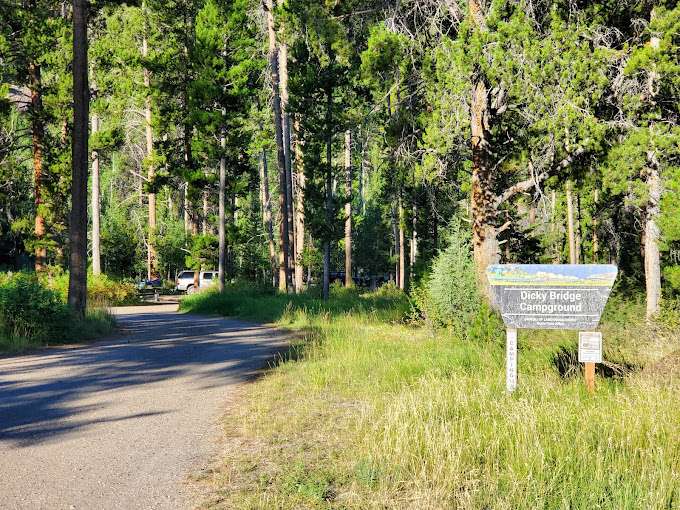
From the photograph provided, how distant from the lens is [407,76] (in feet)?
46.3

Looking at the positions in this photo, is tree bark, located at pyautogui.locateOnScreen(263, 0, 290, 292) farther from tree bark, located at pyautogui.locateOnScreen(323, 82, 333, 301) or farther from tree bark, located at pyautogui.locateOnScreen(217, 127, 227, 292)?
tree bark, located at pyautogui.locateOnScreen(217, 127, 227, 292)

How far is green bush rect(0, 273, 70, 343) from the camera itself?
12125mm

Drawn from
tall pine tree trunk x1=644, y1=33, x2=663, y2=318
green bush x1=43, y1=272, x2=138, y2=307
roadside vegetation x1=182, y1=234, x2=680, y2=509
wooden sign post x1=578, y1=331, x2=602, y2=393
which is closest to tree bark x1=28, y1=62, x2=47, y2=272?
green bush x1=43, y1=272, x2=138, y2=307

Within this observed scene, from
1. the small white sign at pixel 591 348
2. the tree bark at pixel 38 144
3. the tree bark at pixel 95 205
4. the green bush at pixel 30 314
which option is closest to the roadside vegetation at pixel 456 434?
the small white sign at pixel 591 348

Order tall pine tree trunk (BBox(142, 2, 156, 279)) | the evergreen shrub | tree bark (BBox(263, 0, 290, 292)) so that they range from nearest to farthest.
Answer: the evergreen shrub
tree bark (BBox(263, 0, 290, 292))
tall pine tree trunk (BBox(142, 2, 156, 279))

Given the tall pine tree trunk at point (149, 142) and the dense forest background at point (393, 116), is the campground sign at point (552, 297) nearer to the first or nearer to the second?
the dense forest background at point (393, 116)

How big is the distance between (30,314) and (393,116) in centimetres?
953

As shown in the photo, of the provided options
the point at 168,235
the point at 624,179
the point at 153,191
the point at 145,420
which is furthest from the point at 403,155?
the point at 168,235

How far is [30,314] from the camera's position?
40.8 feet

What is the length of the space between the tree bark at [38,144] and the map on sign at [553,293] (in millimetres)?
23431

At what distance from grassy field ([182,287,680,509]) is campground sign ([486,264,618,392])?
1.95 feet

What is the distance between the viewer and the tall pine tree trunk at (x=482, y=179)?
12.5 metres

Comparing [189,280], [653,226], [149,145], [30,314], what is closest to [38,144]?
[149,145]

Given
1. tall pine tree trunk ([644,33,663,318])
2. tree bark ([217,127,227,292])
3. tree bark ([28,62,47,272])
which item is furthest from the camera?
tree bark ([217,127,227,292])
